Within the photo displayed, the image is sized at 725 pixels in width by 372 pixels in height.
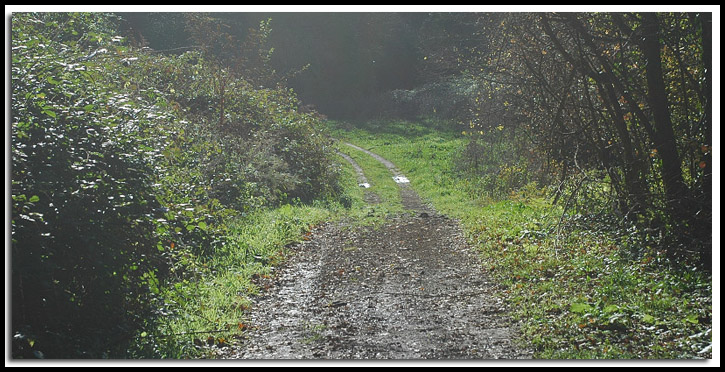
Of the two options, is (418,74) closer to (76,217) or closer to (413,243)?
(413,243)

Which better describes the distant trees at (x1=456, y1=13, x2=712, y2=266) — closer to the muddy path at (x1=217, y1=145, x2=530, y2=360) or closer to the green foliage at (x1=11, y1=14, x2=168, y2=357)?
the muddy path at (x1=217, y1=145, x2=530, y2=360)

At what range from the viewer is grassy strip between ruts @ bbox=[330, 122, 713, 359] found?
6027 mm

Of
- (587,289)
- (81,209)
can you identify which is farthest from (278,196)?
(81,209)

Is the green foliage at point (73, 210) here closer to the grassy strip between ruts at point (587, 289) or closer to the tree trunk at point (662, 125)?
the grassy strip between ruts at point (587, 289)

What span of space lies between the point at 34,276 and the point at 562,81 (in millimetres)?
8784

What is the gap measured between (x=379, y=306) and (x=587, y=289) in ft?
8.47

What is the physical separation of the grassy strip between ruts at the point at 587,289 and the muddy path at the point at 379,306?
14.7 inches

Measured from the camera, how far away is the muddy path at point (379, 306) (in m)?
6.34

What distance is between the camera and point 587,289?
25.5 feet

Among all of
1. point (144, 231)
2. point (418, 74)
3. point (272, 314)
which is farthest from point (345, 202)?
point (418, 74)

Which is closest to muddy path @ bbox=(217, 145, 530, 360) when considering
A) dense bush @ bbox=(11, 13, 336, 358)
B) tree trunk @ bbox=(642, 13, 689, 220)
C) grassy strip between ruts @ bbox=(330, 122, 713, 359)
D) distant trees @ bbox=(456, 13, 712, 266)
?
grassy strip between ruts @ bbox=(330, 122, 713, 359)

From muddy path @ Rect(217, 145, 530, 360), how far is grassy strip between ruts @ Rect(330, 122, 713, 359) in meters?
0.37

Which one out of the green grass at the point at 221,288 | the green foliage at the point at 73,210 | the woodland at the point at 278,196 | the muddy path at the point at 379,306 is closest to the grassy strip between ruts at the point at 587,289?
the woodland at the point at 278,196

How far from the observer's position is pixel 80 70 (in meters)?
6.39
